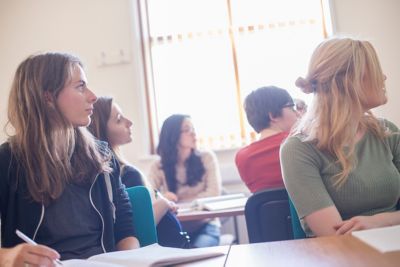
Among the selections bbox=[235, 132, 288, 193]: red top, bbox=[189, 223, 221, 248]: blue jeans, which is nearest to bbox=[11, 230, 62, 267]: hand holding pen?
bbox=[235, 132, 288, 193]: red top

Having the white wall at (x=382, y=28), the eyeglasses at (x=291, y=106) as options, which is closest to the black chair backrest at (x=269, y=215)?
the eyeglasses at (x=291, y=106)

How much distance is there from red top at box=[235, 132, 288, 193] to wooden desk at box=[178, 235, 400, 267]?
1.08 metres

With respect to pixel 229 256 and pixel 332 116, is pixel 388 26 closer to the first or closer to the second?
pixel 332 116

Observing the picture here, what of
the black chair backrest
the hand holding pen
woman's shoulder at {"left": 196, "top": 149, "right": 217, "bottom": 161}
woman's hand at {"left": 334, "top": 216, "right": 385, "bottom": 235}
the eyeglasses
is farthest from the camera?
woman's shoulder at {"left": 196, "top": 149, "right": 217, "bottom": 161}

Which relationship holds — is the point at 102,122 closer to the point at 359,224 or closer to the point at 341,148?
the point at 341,148

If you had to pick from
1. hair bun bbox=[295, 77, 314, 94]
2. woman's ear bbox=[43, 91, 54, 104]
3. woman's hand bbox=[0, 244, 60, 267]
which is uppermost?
woman's ear bbox=[43, 91, 54, 104]

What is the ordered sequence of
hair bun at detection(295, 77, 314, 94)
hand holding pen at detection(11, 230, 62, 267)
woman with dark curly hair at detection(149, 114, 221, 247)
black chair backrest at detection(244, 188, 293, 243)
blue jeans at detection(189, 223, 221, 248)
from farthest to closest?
woman with dark curly hair at detection(149, 114, 221, 247) → blue jeans at detection(189, 223, 221, 248) → black chair backrest at detection(244, 188, 293, 243) → hair bun at detection(295, 77, 314, 94) → hand holding pen at detection(11, 230, 62, 267)

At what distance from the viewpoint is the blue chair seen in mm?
1691

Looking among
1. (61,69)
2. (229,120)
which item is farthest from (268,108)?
(229,120)

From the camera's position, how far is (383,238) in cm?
100

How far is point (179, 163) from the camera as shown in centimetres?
348

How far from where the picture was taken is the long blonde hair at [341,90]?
152cm

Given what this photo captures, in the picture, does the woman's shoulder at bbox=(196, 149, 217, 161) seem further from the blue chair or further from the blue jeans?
the blue chair

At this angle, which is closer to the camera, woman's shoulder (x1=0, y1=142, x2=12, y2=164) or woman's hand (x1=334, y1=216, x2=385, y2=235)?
woman's hand (x1=334, y1=216, x2=385, y2=235)
